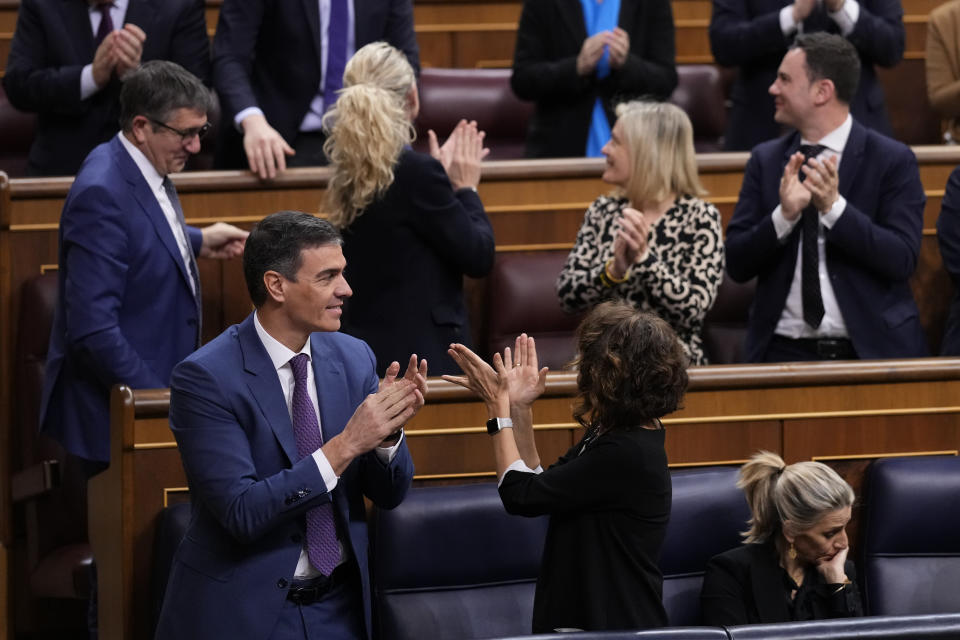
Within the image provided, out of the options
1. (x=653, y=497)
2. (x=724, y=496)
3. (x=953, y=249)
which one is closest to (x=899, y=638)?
(x=653, y=497)

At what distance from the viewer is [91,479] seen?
2.14m

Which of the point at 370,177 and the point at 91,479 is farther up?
the point at 370,177

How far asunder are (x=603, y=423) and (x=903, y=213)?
3.78 ft

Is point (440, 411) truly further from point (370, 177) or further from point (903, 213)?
point (903, 213)

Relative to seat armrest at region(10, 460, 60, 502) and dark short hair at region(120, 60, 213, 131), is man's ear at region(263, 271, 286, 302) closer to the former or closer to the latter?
dark short hair at region(120, 60, 213, 131)

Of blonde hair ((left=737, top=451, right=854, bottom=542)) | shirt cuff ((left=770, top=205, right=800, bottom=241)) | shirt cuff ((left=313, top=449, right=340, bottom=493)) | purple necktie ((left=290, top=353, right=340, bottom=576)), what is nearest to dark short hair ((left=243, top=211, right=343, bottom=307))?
purple necktie ((left=290, top=353, right=340, bottom=576))

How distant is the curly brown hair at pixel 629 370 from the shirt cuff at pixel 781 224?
0.91m

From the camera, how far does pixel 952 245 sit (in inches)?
105

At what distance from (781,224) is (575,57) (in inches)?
33.4

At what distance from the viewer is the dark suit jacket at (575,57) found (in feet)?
10.3

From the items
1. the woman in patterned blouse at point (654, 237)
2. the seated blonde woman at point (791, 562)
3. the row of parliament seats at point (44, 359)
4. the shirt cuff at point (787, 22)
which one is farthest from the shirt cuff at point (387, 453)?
the shirt cuff at point (787, 22)

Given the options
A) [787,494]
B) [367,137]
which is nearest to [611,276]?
[367,137]

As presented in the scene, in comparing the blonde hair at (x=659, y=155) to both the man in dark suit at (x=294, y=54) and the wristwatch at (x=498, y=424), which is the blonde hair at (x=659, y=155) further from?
the wristwatch at (x=498, y=424)

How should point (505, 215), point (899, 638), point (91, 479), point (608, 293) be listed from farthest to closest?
point (505, 215)
point (608, 293)
point (91, 479)
point (899, 638)
